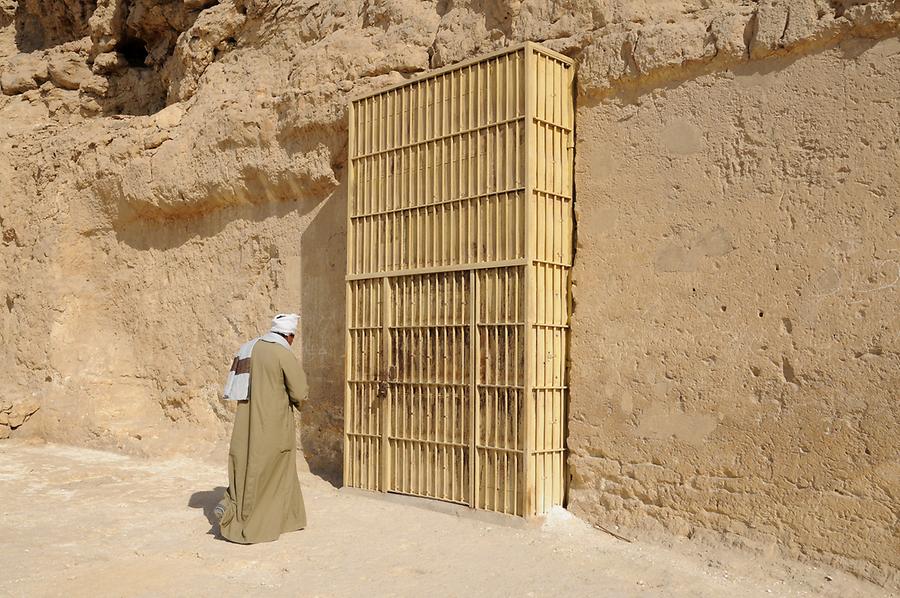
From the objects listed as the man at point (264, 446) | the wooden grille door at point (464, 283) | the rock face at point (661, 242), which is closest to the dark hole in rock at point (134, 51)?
the rock face at point (661, 242)

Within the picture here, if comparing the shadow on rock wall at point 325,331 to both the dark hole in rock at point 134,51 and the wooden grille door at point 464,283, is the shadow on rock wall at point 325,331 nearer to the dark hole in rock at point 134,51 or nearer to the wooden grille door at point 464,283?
the wooden grille door at point 464,283

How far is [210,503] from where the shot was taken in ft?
22.2

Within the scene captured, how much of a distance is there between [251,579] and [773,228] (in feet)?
11.5

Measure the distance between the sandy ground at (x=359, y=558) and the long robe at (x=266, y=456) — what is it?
0.14 m

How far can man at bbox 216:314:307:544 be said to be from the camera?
5617mm

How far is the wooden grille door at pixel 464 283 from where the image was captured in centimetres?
591

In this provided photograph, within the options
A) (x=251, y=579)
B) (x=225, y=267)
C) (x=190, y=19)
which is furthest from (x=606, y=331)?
(x=190, y=19)

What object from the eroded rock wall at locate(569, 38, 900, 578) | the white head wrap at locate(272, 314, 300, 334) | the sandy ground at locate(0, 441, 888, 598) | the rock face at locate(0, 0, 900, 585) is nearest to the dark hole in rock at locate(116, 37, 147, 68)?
the rock face at locate(0, 0, 900, 585)

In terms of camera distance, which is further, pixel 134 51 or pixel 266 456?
pixel 134 51

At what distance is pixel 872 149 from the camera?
15.8 feet

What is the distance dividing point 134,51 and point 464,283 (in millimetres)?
→ 7722

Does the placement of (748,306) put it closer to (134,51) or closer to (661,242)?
(661,242)

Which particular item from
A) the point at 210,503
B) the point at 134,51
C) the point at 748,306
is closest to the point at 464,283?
the point at 748,306

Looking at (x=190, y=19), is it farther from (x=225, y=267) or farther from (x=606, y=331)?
(x=606, y=331)
